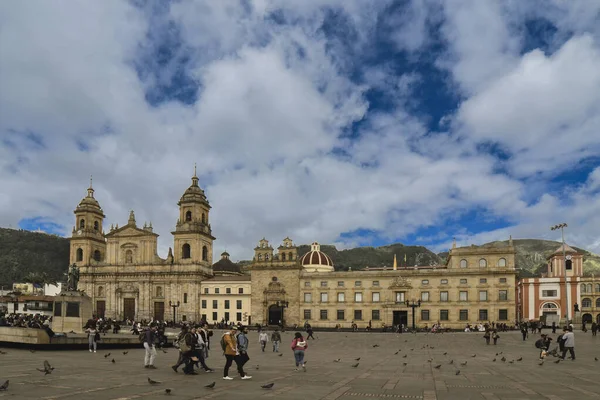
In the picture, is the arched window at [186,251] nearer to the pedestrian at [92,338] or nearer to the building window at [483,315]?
the building window at [483,315]

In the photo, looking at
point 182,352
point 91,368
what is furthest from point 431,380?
point 91,368

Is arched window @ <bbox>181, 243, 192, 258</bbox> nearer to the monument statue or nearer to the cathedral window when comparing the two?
the cathedral window

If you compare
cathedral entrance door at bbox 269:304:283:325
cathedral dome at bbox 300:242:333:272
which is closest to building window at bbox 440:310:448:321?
cathedral entrance door at bbox 269:304:283:325

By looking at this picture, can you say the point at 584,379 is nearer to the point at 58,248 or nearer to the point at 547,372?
the point at 547,372

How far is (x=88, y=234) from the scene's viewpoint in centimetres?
9756

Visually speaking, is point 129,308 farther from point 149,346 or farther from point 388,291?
point 149,346

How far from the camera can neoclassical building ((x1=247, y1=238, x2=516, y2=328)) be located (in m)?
73.3

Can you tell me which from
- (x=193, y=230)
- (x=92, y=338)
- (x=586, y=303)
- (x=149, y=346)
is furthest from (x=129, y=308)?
(x=149, y=346)

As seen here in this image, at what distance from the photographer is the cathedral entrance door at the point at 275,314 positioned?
267 feet

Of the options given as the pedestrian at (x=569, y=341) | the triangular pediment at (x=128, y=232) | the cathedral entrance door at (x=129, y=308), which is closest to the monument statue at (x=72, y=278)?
the pedestrian at (x=569, y=341)

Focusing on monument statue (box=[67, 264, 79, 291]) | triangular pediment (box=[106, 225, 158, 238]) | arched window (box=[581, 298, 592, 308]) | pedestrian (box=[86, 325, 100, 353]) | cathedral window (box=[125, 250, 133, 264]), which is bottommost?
arched window (box=[581, 298, 592, 308])

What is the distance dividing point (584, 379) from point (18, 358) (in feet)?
62.6

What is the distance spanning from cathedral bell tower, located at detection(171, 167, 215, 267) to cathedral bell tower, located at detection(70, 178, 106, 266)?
16598mm

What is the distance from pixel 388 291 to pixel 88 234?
5340cm
